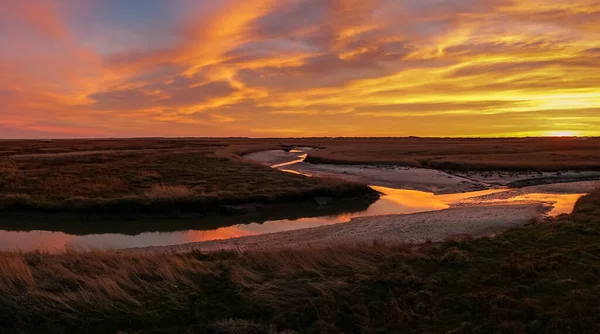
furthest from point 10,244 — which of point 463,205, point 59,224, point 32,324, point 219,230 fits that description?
point 463,205

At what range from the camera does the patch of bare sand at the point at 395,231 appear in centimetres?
1823

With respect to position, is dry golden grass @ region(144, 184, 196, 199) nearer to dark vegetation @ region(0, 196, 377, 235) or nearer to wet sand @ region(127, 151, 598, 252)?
dark vegetation @ region(0, 196, 377, 235)

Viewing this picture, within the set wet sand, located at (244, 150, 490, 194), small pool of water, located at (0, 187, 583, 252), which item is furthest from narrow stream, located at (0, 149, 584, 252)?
wet sand, located at (244, 150, 490, 194)

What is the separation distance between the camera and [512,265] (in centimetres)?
1085

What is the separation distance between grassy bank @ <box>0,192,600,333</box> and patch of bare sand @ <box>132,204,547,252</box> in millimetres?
5444

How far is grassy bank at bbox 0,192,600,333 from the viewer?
8.00 meters

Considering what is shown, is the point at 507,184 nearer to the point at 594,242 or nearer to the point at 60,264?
the point at 594,242

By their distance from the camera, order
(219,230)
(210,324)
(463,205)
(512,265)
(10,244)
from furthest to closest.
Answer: (463,205)
(219,230)
(10,244)
(512,265)
(210,324)

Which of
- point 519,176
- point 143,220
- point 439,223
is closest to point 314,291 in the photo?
point 439,223

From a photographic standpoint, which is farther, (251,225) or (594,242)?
(251,225)

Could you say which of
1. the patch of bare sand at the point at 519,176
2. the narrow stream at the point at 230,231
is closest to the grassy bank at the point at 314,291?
the narrow stream at the point at 230,231

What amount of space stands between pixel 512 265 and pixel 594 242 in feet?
14.0

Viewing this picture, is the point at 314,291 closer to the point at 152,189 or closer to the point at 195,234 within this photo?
the point at 195,234

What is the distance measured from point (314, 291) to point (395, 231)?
11.8 m
